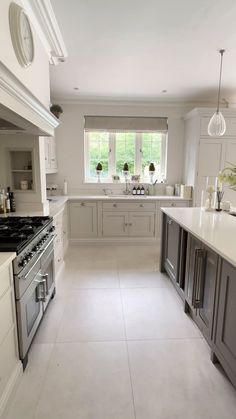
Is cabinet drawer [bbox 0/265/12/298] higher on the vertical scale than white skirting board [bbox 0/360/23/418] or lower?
higher

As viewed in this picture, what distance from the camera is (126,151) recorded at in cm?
494

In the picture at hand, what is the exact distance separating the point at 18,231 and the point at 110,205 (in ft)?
8.52

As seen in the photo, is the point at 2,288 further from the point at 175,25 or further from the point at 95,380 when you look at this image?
the point at 175,25

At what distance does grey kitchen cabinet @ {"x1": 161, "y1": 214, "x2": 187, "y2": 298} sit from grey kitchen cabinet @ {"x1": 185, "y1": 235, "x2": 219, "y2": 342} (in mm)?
194

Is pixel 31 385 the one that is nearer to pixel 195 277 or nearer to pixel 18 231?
pixel 18 231

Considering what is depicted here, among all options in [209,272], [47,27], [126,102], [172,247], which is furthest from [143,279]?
[126,102]

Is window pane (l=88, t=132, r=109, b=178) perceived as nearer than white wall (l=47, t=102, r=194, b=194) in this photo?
No

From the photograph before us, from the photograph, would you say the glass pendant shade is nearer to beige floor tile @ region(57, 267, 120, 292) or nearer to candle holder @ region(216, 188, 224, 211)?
candle holder @ region(216, 188, 224, 211)

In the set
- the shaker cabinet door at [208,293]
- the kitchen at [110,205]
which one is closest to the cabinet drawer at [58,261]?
the kitchen at [110,205]

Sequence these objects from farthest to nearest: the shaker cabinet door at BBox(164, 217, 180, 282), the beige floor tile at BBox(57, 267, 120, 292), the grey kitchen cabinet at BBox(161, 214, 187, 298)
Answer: the beige floor tile at BBox(57, 267, 120, 292) < the shaker cabinet door at BBox(164, 217, 180, 282) < the grey kitchen cabinet at BBox(161, 214, 187, 298)

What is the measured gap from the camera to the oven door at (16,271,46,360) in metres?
1.65

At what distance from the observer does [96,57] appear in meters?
2.91

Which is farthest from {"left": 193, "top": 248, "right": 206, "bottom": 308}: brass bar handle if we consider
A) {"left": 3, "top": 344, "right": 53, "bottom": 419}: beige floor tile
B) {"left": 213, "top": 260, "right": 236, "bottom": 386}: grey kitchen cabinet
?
{"left": 3, "top": 344, "right": 53, "bottom": 419}: beige floor tile

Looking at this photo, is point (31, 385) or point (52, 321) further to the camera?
point (52, 321)
